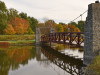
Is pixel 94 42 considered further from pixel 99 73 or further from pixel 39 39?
pixel 39 39

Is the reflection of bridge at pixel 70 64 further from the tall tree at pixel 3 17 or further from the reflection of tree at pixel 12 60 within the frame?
the tall tree at pixel 3 17

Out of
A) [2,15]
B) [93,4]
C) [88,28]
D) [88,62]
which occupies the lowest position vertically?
[88,62]

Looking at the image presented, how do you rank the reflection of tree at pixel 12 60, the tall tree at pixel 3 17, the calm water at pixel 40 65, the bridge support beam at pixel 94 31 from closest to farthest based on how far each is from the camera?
the bridge support beam at pixel 94 31, the calm water at pixel 40 65, the reflection of tree at pixel 12 60, the tall tree at pixel 3 17

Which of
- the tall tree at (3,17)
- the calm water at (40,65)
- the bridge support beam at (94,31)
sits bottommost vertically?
the calm water at (40,65)

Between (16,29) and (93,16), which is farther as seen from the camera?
(16,29)

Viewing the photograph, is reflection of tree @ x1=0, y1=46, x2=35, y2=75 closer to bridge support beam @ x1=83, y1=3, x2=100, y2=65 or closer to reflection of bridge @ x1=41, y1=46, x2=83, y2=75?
reflection of bridge @ x1=41, y1=46, x2=83, y2=75

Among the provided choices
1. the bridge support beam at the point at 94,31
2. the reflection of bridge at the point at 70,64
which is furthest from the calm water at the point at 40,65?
the bridge support beam at the point at 94,31

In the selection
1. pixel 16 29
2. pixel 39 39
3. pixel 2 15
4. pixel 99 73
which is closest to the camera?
pixel 99 73

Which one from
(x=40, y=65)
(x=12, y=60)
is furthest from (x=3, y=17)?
(x=40, y=65)

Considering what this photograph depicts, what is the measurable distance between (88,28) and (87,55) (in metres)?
2.83

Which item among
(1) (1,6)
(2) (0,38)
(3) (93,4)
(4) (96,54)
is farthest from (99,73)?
(1) (1,6)

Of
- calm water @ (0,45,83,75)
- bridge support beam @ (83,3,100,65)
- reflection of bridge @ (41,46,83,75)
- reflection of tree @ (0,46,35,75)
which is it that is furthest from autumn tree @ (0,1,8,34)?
bridge support beam @ (83,3,100,65)

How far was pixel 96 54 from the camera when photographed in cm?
1312

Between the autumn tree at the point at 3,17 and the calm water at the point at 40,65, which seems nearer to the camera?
the calm water at the point at 40,65
